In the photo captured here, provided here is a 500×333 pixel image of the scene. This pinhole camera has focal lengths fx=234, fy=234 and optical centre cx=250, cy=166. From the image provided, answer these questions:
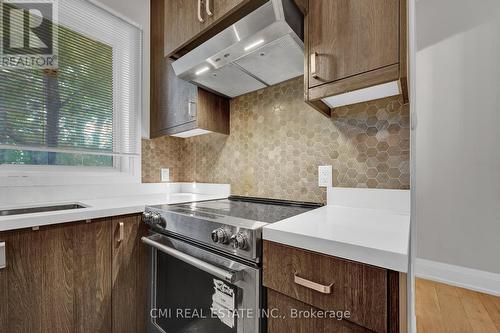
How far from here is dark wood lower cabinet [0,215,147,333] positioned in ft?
3.01

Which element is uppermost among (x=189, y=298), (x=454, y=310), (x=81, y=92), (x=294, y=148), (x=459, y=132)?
(x=81, y=92)

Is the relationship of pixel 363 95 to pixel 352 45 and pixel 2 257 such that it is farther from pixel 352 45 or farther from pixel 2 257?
pixel 2 257

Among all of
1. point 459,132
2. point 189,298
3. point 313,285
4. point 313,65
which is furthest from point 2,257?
point 459,132

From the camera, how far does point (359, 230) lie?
2.36 ft

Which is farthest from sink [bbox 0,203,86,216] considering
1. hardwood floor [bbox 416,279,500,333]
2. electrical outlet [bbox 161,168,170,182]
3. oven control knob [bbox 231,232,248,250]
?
hardwood floor [bbox 416,279,500,333]

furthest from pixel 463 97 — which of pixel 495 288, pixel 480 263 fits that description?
pixel 495 288

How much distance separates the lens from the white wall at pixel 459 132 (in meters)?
1.86

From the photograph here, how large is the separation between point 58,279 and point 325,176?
4.35 feet

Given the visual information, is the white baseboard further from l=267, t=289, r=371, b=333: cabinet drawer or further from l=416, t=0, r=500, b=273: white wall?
l=267, t=289, r=371, b=333: cabinet drawer

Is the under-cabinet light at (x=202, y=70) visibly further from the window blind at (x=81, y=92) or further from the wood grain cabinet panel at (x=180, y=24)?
the window blind at (x=81, y=92)

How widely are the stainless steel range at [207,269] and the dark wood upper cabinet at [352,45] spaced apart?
0.58 metres

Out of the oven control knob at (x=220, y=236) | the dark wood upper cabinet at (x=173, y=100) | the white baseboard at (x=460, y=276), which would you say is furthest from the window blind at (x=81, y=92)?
the white baseboard at (x=460, y=276)

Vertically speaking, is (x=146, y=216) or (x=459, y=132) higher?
(x=459, y=132)

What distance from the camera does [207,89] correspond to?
156 cm
